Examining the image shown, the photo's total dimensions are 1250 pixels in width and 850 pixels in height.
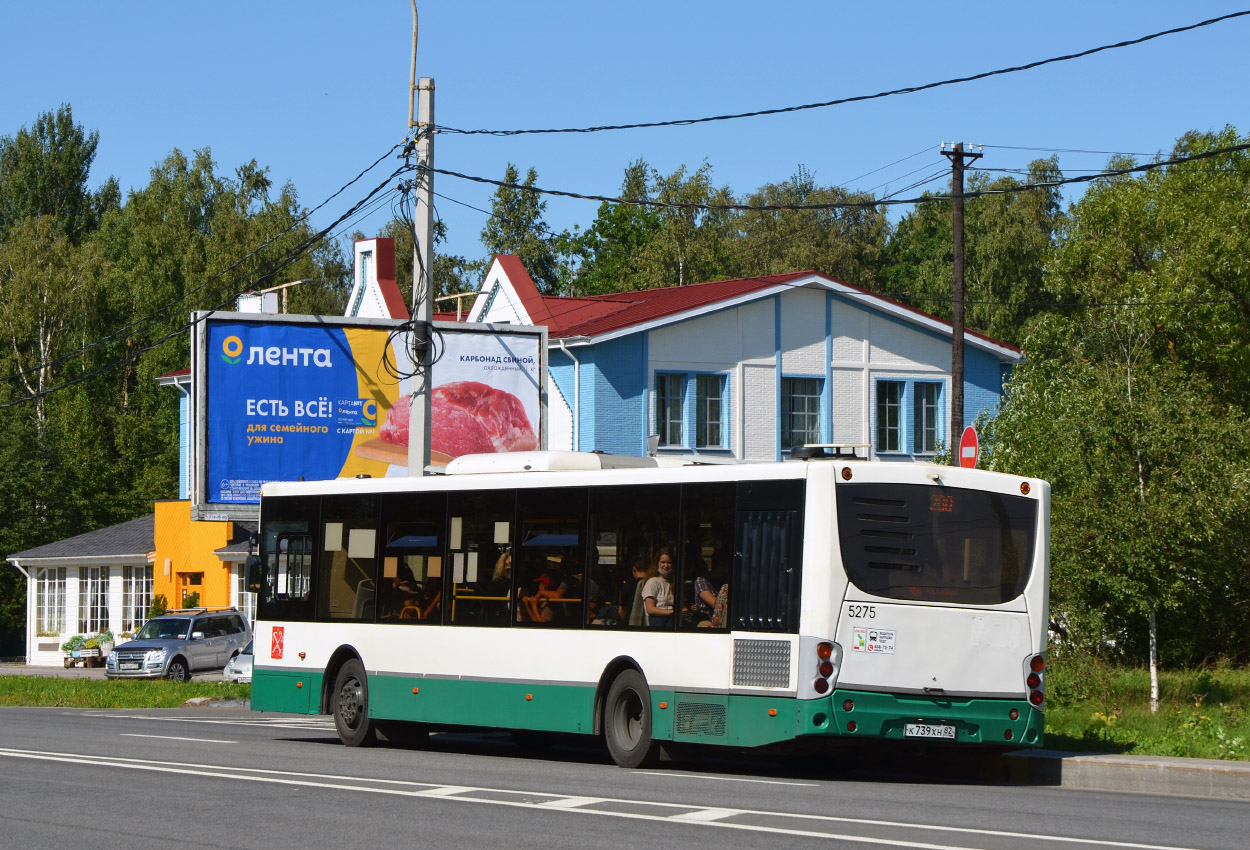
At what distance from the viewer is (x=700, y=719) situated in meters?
14.7

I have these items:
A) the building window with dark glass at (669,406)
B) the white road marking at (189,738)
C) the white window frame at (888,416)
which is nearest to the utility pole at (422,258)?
the white road marking at (189,738)

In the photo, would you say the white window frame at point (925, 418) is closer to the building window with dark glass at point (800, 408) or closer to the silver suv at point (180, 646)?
the building window with dark glass at point (800, 408)

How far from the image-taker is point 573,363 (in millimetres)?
40125

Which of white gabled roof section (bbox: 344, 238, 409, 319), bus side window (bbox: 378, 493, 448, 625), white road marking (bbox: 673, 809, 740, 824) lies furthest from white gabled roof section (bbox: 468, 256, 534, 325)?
white road marking (bbox: 673, 809, 740, 824)

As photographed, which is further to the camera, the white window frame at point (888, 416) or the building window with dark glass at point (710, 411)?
the white window frame at point (888, 416)

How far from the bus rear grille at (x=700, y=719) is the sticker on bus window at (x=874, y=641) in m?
1.33

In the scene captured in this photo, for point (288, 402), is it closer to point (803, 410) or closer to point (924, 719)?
point (803, 410)

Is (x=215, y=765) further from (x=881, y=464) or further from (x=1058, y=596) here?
(x=1058, y=596)

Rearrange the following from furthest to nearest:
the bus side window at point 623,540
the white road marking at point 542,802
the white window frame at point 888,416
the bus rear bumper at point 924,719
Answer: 1. the white window frame at point 888,416
2. the bus side window at point 623,540
3. the bus rear bumper at point 924,719
4. the white road marking at point 542,802

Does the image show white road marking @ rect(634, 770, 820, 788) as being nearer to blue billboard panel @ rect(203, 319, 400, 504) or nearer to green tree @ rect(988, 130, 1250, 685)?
green tree @ rect(988, 130, 1250, 685)

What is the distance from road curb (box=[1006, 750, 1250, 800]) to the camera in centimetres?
1315

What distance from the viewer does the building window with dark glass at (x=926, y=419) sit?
4403cm

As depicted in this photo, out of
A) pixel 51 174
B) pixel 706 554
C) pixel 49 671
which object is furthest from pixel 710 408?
pixel 51 174

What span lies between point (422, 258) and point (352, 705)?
7923 mm
